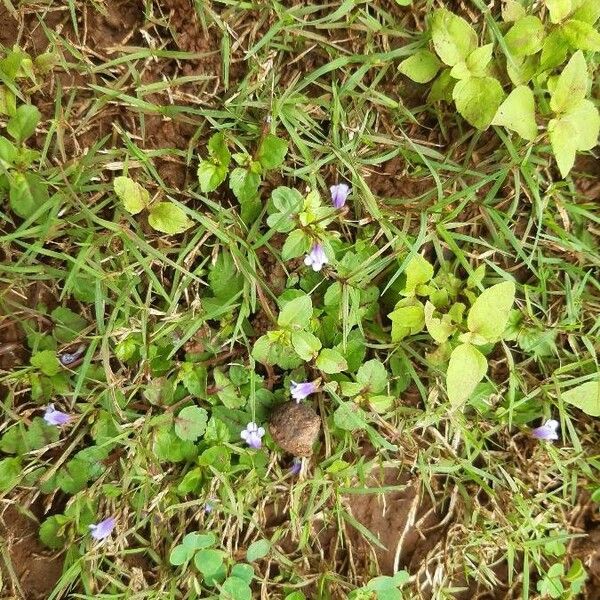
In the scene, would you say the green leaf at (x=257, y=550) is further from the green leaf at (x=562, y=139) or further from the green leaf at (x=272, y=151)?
the green leaf at (x=562, y=139)

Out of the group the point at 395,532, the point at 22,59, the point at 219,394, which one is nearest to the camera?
the point at 22,59

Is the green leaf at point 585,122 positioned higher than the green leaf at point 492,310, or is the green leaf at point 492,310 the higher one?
the green leaf at point 585,122

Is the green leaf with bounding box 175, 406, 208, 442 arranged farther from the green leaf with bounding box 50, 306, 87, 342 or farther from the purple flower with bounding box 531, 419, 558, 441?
the purple flower with bounding box 531, 419, 558, 441

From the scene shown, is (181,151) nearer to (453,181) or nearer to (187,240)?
(187,240)

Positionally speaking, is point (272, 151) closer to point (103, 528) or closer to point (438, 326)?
point (438, 326)

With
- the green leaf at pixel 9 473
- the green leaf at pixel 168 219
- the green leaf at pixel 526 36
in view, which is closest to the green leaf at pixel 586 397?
the green leaf at pixel 526 36

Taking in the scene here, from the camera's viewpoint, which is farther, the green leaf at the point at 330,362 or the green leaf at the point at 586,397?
the green leaf at the point at 586,397

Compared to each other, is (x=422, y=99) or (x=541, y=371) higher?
(x=422, y=99)

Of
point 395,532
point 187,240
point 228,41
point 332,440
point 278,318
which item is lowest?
point 395,532

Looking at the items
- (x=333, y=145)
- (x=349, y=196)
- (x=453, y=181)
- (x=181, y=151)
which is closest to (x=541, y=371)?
(x=453, y=181)
